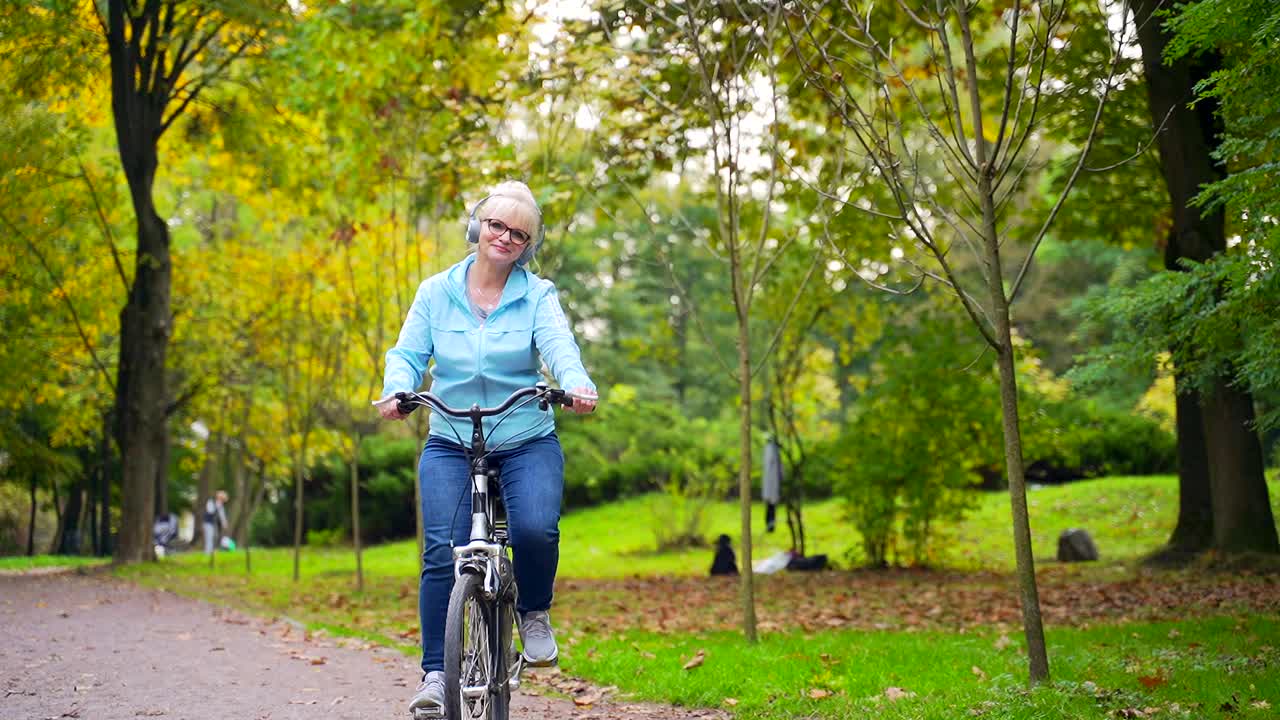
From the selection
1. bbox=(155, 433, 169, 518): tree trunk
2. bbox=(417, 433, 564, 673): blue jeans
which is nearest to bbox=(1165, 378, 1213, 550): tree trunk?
bbox=(417, 433, 564, 673): blue jeans

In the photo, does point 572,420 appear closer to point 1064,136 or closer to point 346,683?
point 1064,136

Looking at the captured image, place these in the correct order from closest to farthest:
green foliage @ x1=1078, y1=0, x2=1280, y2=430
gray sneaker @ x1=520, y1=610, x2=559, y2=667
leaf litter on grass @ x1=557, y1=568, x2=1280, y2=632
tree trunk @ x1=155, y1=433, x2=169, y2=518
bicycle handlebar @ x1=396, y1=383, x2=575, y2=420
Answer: bicycle handlebar @ x1=396, y1=383, x2=575, y2=420, gray sneaker @ x1=520, y1=610, x2=559, y2=667, green foliage @ x1=1078, y1=0, x2=1280, y2=430, leaf litter on grass @ x1=557, y1=568, x2=1280, y2=632, tree trunk @ x1=155, y1=433, x2=169, y2=518

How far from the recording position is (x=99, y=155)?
68.4 feet

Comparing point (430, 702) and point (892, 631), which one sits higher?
point (430, 702)

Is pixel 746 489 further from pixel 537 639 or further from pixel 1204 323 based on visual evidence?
pixel 537 639

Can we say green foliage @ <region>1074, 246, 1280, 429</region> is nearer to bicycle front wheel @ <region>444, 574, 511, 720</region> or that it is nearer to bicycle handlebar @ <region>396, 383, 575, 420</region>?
bicycle handlebar @ <region>396, 383, 575, 420</region>

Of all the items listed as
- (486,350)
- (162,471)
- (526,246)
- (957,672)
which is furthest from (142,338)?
(486,350)

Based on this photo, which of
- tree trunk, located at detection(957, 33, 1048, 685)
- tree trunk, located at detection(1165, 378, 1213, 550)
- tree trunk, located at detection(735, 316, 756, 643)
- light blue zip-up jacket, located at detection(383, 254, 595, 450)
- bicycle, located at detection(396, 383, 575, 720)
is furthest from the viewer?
tree trunk, located at detection(1165, 378, 1213, 550)

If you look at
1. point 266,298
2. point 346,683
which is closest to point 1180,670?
point 346,683

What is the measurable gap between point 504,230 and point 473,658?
5.16 ft

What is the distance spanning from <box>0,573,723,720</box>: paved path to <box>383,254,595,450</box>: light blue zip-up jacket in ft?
6.39

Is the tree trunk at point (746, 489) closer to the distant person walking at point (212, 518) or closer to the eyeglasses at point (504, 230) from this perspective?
the eyeglasses at point (504, 230)

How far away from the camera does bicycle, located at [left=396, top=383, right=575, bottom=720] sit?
383cm

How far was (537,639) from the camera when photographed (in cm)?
444
